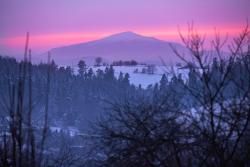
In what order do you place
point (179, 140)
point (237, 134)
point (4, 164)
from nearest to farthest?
1. point (4, 164)
2. point (237, 134)
3. point (179, 140)

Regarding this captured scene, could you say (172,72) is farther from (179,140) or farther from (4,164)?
(4,164)

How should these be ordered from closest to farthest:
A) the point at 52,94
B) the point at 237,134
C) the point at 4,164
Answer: the point at 4,164
the point at 237,134
the point at 52,94

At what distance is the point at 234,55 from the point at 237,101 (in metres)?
0.82

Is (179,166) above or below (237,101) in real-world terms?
below

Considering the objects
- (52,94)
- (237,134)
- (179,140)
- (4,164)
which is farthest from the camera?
(52,94)

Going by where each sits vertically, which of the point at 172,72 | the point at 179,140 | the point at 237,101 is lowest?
the point at 179,140

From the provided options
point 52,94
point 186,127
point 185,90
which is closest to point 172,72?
point 185,90

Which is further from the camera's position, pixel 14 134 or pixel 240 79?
pixel 240 79

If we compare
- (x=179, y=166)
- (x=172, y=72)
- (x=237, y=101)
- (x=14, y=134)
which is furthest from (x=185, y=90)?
(x=14, y=134)

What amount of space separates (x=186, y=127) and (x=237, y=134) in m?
0.92

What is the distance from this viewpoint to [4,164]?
5.28 m

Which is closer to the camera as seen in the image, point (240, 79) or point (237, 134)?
point (237, 134)

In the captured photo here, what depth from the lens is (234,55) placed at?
7629 millimetres

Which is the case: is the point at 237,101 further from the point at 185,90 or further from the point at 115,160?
the point at 115,160
